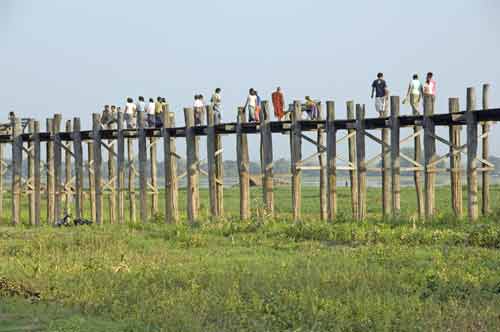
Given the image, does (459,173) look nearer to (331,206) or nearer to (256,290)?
(331,206)

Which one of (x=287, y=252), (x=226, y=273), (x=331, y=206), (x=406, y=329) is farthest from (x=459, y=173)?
(x=406, y=329)

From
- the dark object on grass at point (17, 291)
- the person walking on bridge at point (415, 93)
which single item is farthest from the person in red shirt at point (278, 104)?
the dark object on grass at point (17, 291)

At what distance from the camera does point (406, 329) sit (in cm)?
1007

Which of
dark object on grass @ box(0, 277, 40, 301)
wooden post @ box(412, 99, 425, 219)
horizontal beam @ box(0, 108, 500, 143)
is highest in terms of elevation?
horizontal beam @ box(0, 108, 500, 143)

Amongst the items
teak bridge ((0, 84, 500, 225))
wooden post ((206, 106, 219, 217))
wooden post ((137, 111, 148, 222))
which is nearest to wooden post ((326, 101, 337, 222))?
teak bridge ((0, 84, 500, 225))

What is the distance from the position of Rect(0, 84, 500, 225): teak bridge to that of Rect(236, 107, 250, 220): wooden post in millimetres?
26

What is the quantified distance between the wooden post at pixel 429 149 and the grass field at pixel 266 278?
1.14 meters

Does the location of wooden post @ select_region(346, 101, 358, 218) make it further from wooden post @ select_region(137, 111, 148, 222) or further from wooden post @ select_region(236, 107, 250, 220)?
wooden post @ select_region(137, 111, 148, 222)

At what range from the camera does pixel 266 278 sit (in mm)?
13180

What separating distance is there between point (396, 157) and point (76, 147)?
1200 centimetres

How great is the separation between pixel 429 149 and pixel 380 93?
2.37 m

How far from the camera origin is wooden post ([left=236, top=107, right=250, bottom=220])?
24.8 m

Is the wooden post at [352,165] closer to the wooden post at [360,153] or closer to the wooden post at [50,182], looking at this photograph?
the wooden post at [360,153]

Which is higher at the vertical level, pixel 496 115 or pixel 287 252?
pixel 496 115
